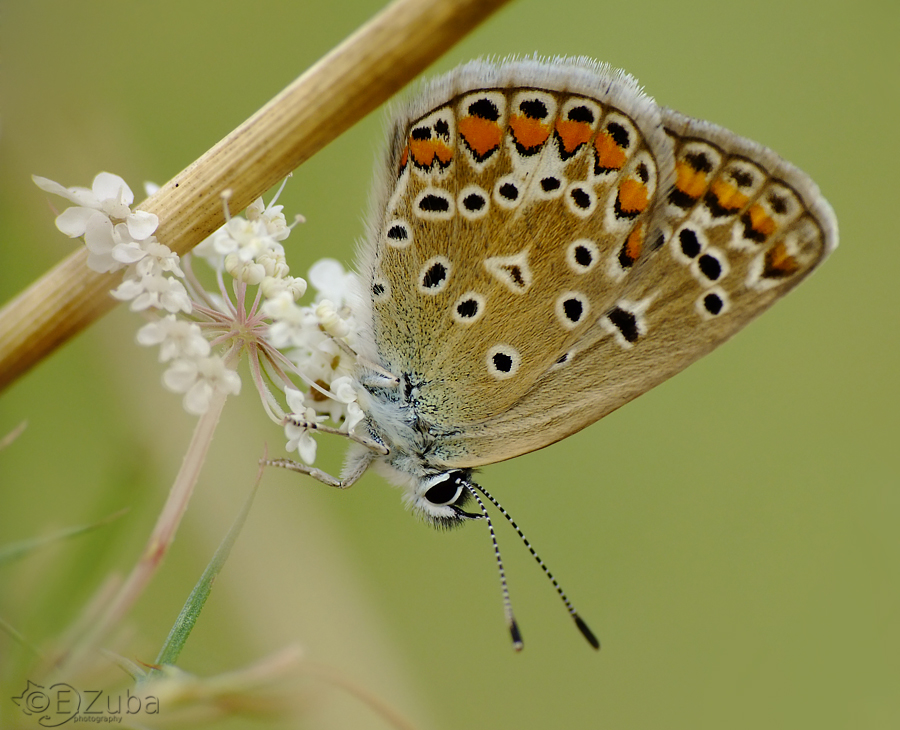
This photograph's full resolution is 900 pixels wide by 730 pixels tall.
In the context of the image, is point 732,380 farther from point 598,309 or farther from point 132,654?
point 132,654

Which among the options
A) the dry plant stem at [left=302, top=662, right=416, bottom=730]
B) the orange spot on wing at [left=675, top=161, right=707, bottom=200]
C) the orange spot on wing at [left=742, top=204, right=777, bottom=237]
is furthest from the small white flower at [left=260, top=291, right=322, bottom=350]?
the orange spot on wing at [left=742, top=204, right=777, bottom=237]

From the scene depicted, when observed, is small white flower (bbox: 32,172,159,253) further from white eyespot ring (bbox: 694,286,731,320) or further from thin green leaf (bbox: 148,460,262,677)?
white eyespot ring (bbox: 694,286,731,320)

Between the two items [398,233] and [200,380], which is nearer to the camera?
[200,380]

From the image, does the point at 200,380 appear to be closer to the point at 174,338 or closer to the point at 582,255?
the point at 174,338

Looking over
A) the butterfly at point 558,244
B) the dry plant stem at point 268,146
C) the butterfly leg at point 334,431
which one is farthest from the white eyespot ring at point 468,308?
the dry plant stem at point 268,146

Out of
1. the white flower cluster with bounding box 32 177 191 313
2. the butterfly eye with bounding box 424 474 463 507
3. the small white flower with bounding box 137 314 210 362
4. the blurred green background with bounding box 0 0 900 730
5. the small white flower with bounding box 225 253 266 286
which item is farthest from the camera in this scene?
the blurred green background with bounding box 0 0 900 730

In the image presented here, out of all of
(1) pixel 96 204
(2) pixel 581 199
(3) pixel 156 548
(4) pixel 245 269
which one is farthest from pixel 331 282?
(3) pixel 156 548
